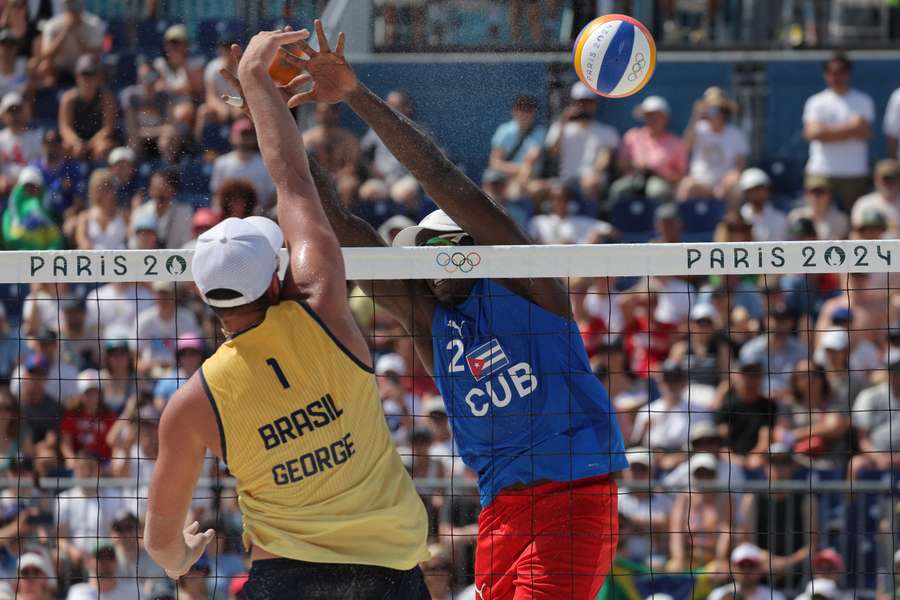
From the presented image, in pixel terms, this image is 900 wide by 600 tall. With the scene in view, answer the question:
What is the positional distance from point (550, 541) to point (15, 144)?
794 centimetres

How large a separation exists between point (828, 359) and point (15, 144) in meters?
6.62

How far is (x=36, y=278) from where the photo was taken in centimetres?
536

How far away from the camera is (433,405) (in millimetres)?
9406

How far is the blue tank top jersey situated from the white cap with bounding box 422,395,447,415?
12.4 feet

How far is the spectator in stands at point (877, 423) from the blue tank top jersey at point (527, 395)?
4.30 metres

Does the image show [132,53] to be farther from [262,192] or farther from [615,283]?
[615,283]

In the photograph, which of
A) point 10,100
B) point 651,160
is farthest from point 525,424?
point 10,100

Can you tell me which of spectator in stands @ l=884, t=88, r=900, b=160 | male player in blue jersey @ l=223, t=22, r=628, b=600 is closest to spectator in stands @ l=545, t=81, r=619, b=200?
spectator in stands @ l=884, t=88, r=900, b=160

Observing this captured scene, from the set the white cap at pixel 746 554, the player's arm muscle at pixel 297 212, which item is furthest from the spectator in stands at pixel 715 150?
the player's arm muscle at pixel 297 212

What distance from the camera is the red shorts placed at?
512cm

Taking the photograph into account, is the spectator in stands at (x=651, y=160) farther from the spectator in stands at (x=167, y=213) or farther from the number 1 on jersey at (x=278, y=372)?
the number 1 on jersey at (x=278, y=372)

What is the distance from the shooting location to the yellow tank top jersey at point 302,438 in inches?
150

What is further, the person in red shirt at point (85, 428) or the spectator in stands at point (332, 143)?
the spectator in stands at point (332, 143)

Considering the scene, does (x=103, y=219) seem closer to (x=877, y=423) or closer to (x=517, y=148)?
(x=517, y=148)
